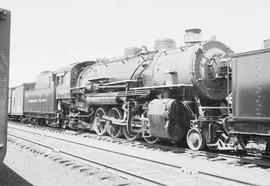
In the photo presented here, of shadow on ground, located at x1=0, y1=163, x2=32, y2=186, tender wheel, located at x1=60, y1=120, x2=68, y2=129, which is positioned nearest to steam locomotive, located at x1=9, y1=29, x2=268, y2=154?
tender wheel, located at x1=60, y1=120, x2=68, y2=129

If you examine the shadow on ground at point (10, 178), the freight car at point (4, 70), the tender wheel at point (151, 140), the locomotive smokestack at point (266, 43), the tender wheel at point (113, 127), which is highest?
the locomotive smokestack at point (266, 43)

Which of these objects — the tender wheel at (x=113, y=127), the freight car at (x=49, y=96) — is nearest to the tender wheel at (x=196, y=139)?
the tender wheel at (x=113, y=127)

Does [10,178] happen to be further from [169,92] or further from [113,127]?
[113,127]

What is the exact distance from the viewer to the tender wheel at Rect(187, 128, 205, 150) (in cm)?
1033

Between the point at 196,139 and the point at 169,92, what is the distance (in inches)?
83.0

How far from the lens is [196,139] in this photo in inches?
416

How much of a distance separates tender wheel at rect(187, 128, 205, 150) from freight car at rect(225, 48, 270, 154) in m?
1.58

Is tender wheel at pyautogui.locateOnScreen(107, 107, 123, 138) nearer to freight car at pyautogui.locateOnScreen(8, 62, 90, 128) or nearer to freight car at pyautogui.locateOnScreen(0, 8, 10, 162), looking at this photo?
freight car at pyautogui.locateOnScreen(8, 62, 90, 128)

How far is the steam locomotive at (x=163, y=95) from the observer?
1067 cm

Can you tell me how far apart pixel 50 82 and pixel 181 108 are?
12778 millimetres

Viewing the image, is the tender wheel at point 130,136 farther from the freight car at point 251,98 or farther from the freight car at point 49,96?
the freight car at point 49,96

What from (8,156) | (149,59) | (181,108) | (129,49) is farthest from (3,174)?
(129,49)

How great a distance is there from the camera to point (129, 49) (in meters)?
16.0

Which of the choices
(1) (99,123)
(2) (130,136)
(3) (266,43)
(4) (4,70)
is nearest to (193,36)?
(3) (266,43)
